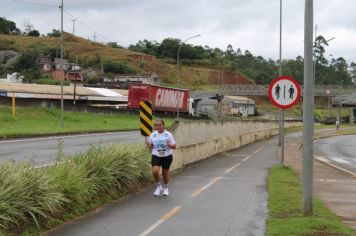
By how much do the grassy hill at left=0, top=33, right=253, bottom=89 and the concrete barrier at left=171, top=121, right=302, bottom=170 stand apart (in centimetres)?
12406

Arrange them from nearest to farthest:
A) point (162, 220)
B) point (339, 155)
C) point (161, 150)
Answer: point (162, 220), point (161, 150), point (339, 155)

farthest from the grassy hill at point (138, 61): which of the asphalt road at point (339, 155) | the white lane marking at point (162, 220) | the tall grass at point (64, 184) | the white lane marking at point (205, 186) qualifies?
the white lane marking at point (162, 220)

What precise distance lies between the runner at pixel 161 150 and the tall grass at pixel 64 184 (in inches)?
23.8

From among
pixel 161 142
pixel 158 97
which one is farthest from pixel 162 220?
pixel 158 97

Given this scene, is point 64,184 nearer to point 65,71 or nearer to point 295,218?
point 295,218

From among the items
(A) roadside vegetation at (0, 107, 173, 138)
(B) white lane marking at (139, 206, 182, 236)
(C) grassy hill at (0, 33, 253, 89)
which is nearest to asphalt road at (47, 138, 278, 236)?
(B) white lane marking at (139, 206, 182, 236)

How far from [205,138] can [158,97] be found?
3541 cm

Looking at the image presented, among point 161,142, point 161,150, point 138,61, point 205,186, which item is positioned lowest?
point 205,186

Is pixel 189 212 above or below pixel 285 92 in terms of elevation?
below

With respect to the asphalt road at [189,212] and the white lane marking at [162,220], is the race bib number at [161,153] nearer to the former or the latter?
the asphalt road at [189,212]

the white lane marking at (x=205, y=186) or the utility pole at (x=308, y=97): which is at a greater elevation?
the utility pole at (x=308, y=97)

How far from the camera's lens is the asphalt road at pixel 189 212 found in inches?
355

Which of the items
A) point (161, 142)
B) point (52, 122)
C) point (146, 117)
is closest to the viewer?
point (161, 142)

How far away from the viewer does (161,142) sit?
42.8 feet
